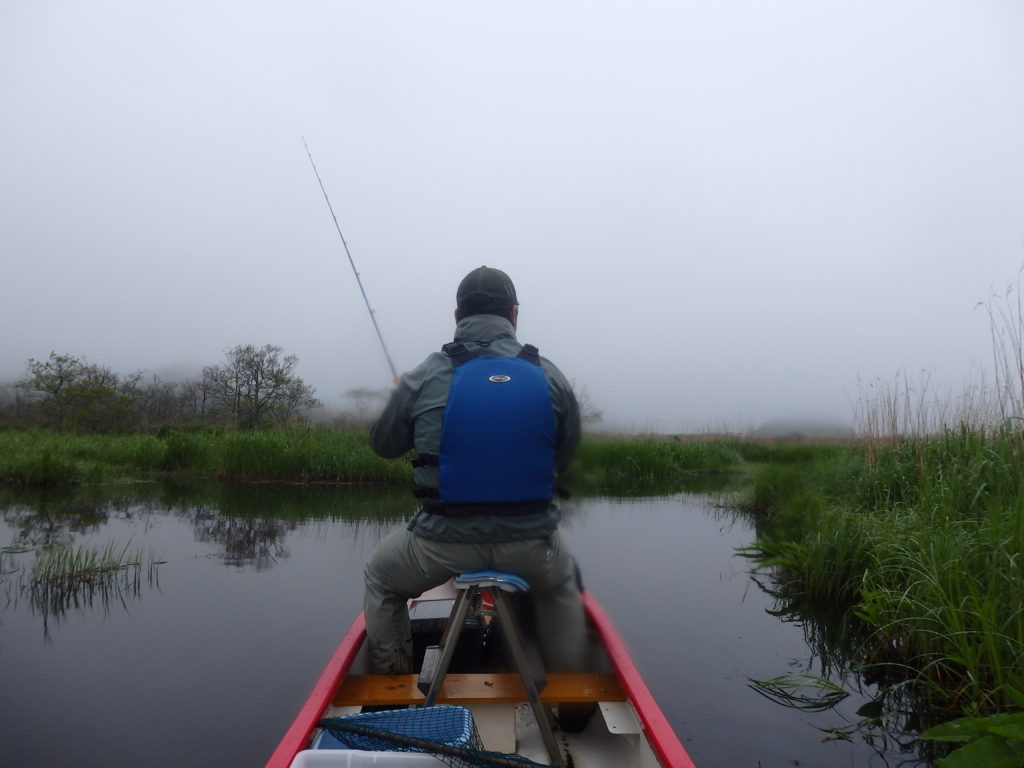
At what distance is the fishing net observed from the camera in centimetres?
174

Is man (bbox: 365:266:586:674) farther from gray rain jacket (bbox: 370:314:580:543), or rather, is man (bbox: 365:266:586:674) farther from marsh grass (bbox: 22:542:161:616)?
marsh grass (bbox: 22:542:161:616)

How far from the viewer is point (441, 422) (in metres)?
2.41

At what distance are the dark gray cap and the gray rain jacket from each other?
50mm

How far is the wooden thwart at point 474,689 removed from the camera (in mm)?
2621

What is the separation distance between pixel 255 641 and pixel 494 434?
3191 mm

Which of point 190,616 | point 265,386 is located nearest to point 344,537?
point 190,616

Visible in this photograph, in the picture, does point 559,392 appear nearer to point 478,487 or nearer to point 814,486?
point 478,487

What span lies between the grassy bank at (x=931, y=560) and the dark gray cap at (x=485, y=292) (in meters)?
2.59

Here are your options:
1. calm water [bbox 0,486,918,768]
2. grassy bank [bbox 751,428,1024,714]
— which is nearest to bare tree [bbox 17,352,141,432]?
calm water [bbox 0,486,918,768]

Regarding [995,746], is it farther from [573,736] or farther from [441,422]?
[441,422]

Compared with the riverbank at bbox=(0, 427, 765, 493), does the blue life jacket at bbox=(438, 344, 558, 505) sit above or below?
above

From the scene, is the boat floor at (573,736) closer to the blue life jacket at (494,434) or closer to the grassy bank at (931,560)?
the blue life jacket at (494,434)

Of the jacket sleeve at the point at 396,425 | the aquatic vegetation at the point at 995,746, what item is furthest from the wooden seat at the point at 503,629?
the aquatic vegetation at the point at 995,746

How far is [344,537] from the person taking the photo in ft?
26.4
